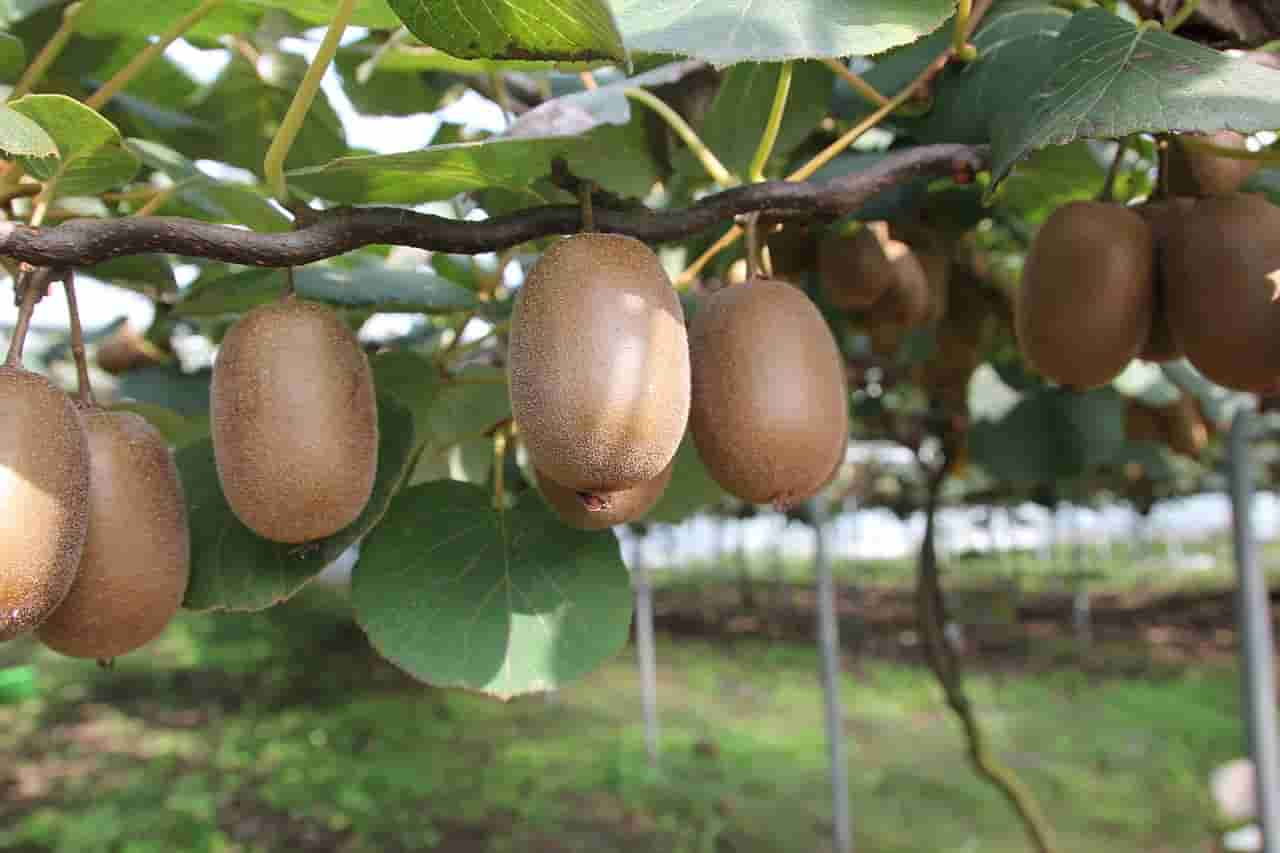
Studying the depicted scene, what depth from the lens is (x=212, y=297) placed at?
2.88 ft

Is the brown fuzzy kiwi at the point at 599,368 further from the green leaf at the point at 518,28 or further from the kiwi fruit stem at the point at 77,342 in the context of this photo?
the kiwi fruit stem at the point at 77,342

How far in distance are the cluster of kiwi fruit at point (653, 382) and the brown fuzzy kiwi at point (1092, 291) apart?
0.27 meters

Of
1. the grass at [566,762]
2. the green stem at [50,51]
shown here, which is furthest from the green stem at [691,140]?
the grass at [566,762]

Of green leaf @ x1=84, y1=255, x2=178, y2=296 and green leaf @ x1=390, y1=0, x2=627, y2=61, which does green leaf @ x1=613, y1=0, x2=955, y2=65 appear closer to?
green leaf @ x1=390, y1=0, x2=627, y2=61

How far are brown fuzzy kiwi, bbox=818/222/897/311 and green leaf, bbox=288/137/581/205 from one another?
24.0 inches

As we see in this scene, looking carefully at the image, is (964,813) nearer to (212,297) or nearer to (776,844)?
(776,844)

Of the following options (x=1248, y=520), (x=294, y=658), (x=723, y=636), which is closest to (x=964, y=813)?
(x=1248, y=520)

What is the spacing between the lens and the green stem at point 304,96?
0.59m

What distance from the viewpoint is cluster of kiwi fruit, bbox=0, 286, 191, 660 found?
571 millimetres

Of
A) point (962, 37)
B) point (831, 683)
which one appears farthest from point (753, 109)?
point (831, 683)

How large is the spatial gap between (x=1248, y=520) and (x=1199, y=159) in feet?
4.53

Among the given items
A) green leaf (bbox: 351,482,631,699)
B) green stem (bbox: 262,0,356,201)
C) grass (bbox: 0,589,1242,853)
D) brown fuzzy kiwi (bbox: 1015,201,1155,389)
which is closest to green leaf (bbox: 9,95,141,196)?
green stem (bbox: 262,0,356,201)

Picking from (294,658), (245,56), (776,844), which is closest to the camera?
(245,56)

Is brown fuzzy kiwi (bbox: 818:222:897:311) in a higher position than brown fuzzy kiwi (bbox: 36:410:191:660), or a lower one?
higher
